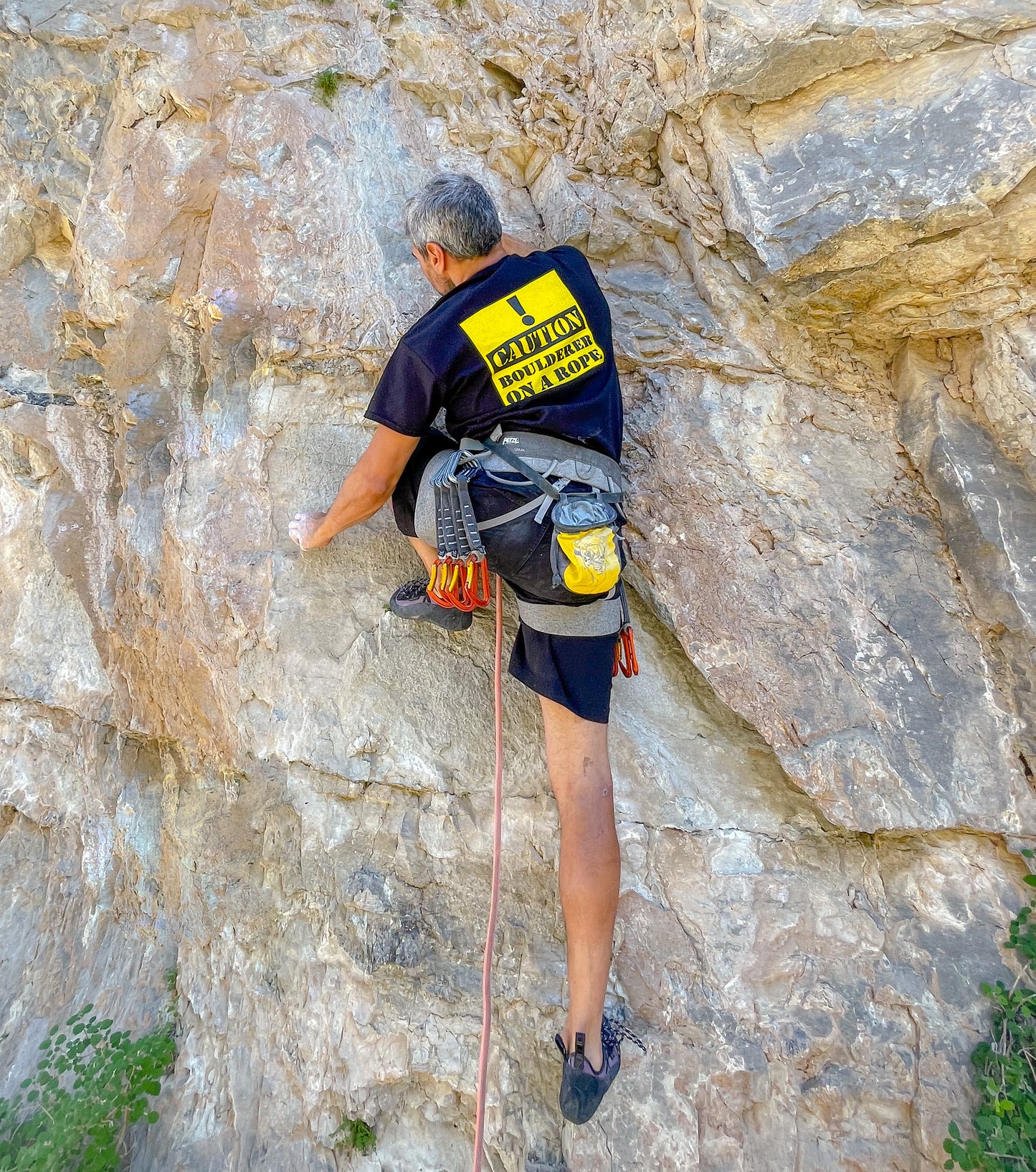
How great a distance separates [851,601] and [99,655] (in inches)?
115

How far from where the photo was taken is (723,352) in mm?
2498

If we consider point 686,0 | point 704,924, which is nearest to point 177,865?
point 704,924

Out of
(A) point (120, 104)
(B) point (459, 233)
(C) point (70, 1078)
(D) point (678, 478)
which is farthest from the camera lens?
(A) point (120, 104)

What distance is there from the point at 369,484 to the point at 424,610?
0.45 m

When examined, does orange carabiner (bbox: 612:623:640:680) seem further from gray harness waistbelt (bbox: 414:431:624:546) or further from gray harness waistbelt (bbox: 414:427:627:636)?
gray harness waistbelt (bbox: 414:431:624:546)

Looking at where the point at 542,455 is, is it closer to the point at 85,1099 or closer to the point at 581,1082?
the point at 581,1082

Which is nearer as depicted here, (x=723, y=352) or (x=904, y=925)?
(x=904, y=925)

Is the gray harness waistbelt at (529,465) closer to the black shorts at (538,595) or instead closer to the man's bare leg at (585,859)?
the black shorts at (538,595)

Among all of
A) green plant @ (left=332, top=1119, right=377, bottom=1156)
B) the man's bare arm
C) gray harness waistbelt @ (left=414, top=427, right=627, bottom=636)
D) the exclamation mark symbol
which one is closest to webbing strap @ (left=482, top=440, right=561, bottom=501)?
gray harness waistbelt @ (left=414, top=427, right=627, bottom=636)

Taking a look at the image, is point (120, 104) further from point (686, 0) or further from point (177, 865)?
point (177, 865)

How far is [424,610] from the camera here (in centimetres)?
240

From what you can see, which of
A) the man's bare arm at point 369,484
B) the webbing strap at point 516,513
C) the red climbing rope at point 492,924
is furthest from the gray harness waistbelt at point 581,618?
the man's bare arm at point 369,484

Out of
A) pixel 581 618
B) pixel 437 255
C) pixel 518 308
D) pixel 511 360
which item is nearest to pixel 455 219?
pixel 437 255

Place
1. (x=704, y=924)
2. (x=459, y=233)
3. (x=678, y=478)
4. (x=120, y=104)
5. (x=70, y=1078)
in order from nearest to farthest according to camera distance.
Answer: (x=459, y=233) < (x=704, y=924) < (x=678, y=478) < (x=70, y=1078) < (x=120, y=104)
